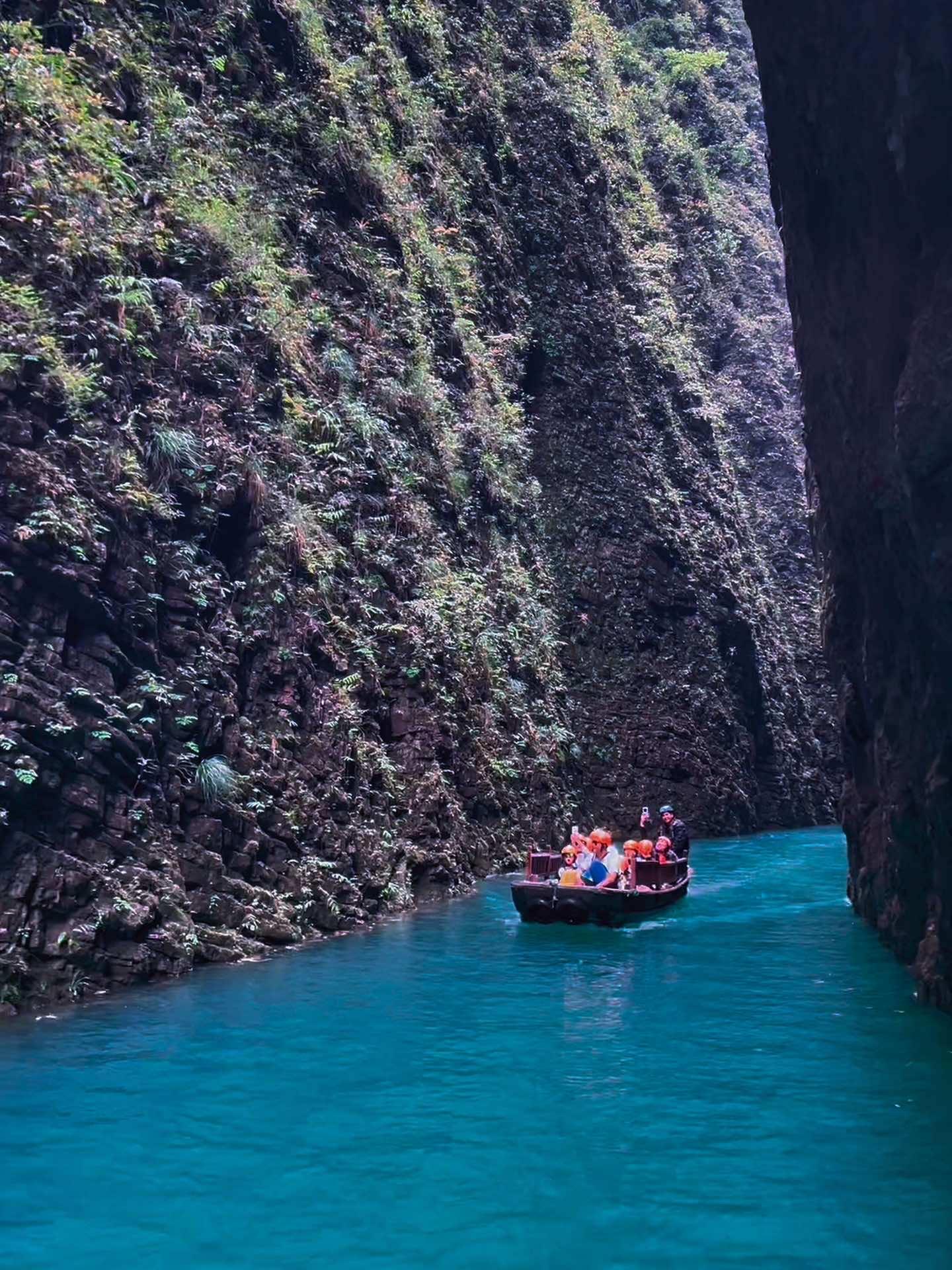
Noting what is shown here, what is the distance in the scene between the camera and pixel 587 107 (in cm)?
3781

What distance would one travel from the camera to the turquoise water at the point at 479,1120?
7.79 m

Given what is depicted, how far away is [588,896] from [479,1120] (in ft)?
32.2

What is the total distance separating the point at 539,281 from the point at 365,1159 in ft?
95.9

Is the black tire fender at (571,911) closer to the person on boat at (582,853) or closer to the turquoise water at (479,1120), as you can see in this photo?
the person on boat at (582,853)

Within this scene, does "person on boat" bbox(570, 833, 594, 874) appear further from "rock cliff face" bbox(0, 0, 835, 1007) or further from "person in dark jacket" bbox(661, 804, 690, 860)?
"person in dark jacket" bbox(661, 804, 690, 860)

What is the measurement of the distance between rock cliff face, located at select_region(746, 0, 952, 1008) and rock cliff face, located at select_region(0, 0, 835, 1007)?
7.69 meters

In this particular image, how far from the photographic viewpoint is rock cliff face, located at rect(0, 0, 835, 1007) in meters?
14.8

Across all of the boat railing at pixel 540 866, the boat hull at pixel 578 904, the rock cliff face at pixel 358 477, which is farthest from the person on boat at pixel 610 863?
the rock cliff face at pixel 358 477

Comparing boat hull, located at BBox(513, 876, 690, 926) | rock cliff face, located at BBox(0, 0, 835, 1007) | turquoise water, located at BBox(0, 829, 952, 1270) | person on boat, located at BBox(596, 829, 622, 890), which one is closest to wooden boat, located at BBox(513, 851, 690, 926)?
boat hull, located at BBox(513, 876, 690, 926)

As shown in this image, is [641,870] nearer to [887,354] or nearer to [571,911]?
[571,911]

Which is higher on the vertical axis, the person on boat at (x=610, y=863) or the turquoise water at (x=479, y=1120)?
the person on boat at (x=610, y=863)

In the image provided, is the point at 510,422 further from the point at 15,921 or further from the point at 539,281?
the point at 15,921

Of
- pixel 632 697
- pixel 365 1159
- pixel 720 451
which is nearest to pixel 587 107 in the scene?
pixel 720 451

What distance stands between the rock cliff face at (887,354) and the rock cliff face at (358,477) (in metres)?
Answer: 7.69
